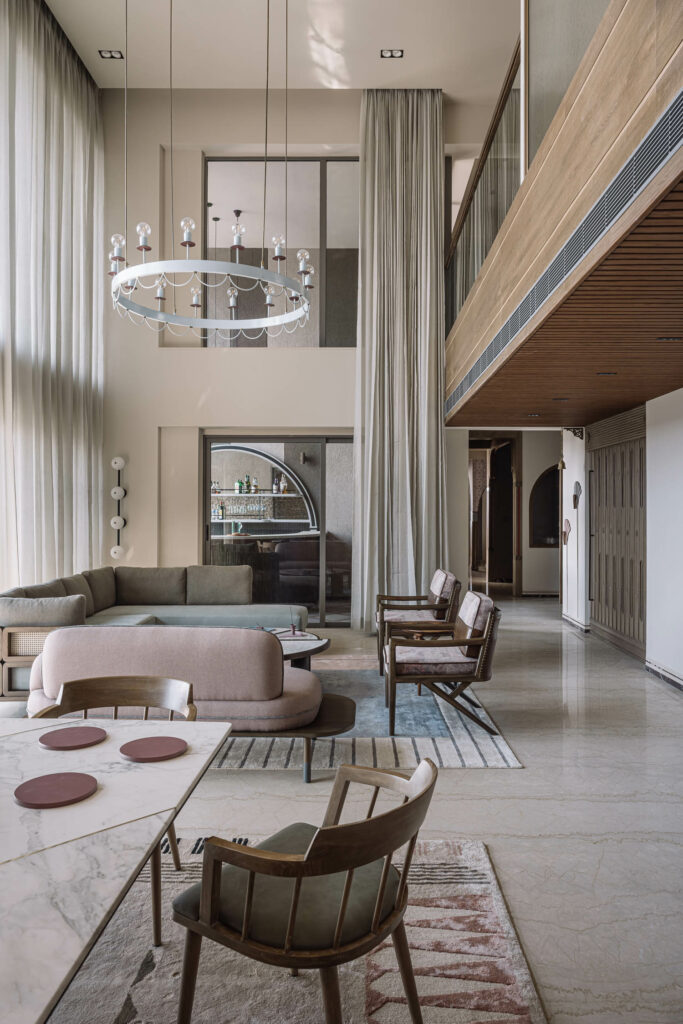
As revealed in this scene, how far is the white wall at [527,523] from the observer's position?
11836 mm

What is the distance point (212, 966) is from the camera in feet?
7.30

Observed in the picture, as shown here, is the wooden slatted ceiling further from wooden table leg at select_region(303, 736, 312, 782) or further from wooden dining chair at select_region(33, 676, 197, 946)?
wooden table leg at select_region(303, 736, 312, 782)

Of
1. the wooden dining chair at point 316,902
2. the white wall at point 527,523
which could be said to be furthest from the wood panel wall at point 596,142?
the white wall at point 527,523

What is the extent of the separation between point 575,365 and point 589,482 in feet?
12.8

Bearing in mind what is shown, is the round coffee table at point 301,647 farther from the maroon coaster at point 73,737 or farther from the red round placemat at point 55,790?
the red round placemat at point 55,790

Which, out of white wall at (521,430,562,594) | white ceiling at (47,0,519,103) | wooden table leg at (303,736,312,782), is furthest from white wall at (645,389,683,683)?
white wall at (521,430,562,594)

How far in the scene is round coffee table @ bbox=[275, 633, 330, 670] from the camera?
5.00 m

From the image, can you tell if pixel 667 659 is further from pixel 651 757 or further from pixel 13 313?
pixel 13 313

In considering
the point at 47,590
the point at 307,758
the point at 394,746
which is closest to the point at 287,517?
the point at 47,590

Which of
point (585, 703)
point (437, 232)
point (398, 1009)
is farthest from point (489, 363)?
point (398, 1009)

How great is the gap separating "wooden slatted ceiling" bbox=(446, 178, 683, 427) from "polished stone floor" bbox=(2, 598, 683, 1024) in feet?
7.85

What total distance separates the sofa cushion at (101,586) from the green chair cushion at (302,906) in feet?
17.7

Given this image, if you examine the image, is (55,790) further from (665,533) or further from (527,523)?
(527,523)

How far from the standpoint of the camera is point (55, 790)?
1.74 metres
